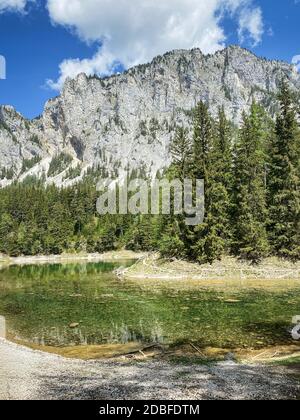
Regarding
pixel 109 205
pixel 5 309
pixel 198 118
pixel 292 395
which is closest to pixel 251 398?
pixel 292 395

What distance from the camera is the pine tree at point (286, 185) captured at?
1886 inches

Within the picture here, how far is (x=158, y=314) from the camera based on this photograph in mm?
29344

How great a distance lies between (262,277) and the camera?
4516 centimetres

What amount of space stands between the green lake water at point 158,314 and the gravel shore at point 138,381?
500 centimetres

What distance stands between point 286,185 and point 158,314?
1114 inches

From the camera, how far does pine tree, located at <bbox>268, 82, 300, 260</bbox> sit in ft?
157

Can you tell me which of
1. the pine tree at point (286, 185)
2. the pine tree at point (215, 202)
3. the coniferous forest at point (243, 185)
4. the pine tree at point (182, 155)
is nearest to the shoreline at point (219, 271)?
the coniferous forest at point (243, 185)

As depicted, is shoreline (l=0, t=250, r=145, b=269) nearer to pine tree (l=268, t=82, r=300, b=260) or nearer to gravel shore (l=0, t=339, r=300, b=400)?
pine tree (l=268, t=82, r=300, b=260)

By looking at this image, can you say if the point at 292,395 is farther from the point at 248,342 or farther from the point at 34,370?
the point at 34,370

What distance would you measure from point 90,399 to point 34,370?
4.96 meters

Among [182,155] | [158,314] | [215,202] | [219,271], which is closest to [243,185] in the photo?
[215,202]

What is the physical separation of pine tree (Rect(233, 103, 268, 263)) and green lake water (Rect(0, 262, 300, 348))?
7.80 meters

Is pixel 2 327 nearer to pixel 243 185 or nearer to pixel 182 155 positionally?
pixel 243 185

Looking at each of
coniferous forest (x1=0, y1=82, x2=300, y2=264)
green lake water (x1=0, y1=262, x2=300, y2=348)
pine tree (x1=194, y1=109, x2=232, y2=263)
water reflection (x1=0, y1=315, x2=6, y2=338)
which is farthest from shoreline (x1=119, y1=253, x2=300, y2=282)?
water reflection (x1=0, y1=315, x2=6, y2=338)
